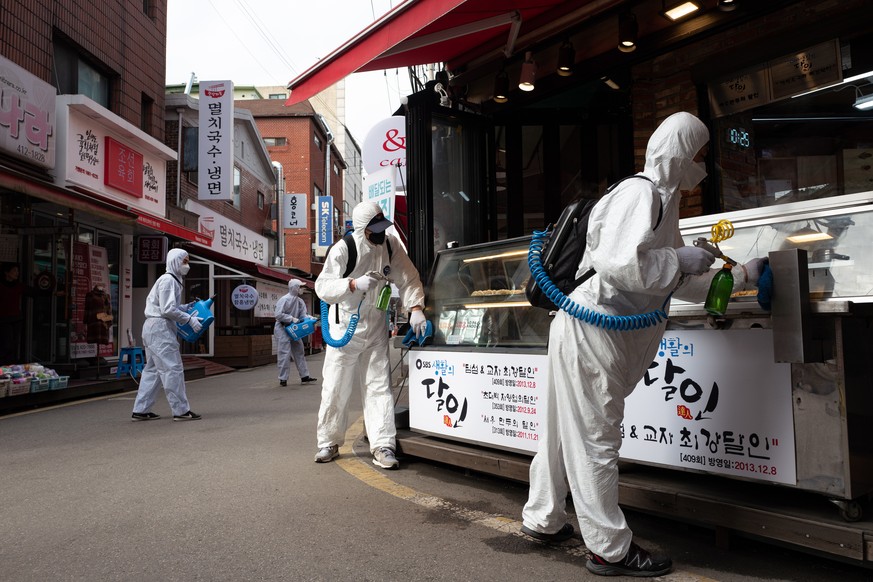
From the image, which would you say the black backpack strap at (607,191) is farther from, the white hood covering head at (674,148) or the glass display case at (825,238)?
the glass display case at (825,238)

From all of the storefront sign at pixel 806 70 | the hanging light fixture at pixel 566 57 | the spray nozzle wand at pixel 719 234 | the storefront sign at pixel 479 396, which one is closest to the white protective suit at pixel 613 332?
the spray nozzle wand at pixel 719 234

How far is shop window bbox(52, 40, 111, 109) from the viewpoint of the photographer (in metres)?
12.4

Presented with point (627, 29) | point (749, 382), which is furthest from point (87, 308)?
point (749, 382)

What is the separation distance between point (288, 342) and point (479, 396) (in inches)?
338

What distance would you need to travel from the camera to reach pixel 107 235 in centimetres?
1397

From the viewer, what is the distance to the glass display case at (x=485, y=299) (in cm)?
449

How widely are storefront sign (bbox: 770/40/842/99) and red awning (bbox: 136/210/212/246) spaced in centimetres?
1017

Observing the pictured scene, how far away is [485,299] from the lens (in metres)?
4.81

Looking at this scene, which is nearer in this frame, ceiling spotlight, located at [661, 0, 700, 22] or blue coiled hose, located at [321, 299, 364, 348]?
blue coiled hose, located at [321, 299, 364, 348]

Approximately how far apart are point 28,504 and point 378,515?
7.73 feet

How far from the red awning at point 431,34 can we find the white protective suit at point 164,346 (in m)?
3.07

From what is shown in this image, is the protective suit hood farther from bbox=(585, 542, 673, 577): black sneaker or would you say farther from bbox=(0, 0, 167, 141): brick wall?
bbox=(0, 0, 167, 141): brick wall

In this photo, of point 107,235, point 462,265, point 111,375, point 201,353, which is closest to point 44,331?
point 111,375

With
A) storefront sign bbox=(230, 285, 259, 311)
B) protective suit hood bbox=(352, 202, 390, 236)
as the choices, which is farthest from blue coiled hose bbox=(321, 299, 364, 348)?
storefront sign bbox=(230, 285, 259, 311)
